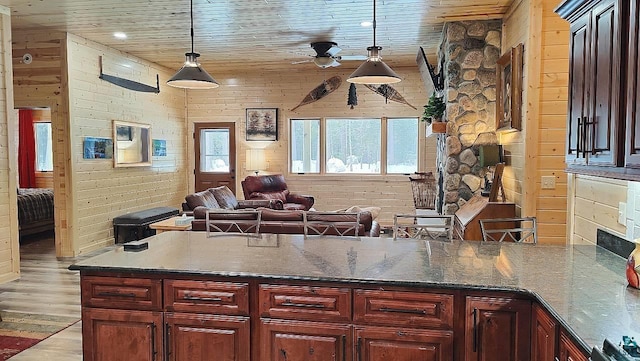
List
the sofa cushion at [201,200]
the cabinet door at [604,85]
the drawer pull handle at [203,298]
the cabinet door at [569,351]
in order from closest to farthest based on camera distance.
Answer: the cabinet door at [569,351]
the cabinet door at [604,85]
the drawer pull handle at [203,298]
the sofa cushion at [201,200]

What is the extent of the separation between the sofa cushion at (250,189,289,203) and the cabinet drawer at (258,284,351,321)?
20.4ft

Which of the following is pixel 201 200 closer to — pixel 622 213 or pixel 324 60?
pixel 324 60

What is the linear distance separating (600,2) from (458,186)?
3934mm

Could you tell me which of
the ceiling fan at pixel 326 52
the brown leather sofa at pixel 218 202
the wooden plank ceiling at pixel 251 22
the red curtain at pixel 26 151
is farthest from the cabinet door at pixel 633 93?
the red curtain at pixel 26 151

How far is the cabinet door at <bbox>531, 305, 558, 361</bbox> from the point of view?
173 centimetres

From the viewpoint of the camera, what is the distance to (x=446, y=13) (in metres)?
5.54

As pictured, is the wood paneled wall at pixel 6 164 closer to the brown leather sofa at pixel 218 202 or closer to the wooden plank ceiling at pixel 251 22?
the wooden plank ceiling at pixel 251 22

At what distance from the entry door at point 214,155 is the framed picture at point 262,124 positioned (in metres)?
0.49

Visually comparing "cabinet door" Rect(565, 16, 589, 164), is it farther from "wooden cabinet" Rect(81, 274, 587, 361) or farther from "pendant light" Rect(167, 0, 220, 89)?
"pendant light" Rect(167, 0, 220, 89)

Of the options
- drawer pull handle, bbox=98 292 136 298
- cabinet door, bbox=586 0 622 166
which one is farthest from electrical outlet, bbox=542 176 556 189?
drawer pull handle, bbox=98 292 136 298

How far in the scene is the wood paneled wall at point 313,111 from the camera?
30.1 ft

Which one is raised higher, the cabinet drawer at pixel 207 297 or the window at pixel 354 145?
the window at pixel 354 145

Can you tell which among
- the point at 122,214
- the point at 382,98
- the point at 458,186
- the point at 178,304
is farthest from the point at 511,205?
the point at 122,214

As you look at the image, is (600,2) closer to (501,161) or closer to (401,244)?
(401,244)
